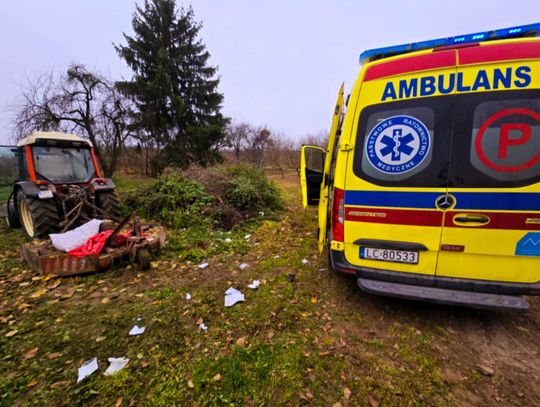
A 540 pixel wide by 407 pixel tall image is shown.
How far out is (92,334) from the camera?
228 centimetres

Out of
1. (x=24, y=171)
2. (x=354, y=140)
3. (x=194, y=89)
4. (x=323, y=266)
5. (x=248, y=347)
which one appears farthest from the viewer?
(x=194, y=89)

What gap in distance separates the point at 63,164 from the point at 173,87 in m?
12.3

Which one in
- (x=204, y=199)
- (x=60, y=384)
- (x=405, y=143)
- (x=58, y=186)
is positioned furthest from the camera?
(x=204, y=199)

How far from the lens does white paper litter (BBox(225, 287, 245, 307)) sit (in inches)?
108

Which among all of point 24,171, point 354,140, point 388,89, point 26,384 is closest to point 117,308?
point 26,384

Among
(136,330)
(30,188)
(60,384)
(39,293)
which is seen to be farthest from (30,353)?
(30,188)

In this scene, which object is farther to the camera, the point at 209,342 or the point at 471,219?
the point at 209,342

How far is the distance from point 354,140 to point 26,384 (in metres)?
3.44

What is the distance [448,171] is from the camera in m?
1.96

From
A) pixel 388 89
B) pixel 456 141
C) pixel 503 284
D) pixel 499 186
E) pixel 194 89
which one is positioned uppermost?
pixel 194 89

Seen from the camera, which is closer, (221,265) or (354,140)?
(354,140)

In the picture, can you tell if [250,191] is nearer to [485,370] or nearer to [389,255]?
[389,255]

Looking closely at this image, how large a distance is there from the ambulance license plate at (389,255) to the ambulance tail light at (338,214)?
277mm

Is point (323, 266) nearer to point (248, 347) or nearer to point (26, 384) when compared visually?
point (248, 347)
